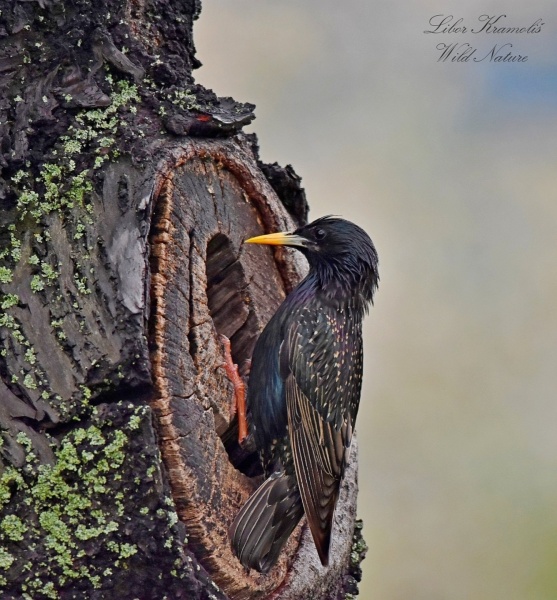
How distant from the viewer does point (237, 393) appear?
10.7ft

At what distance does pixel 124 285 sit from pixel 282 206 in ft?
3.61

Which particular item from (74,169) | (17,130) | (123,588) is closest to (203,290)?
(74,169)

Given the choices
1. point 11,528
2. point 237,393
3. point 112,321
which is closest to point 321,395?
point 237,393

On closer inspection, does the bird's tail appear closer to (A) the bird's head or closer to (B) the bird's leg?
(B) the bird's leg

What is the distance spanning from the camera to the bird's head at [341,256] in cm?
355

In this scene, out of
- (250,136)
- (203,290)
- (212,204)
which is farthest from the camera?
(250,136)

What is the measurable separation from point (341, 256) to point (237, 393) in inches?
27.8

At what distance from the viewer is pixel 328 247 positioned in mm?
3580

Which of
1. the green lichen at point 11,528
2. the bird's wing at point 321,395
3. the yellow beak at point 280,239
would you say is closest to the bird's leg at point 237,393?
the bird's wing at point 321,395

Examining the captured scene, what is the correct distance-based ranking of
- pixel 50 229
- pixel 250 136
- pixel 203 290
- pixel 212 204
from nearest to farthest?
pixel 50 229, pixel 203 290, pixel 212 204, pixel 250 136

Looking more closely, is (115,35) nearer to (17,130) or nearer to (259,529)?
(17,130)

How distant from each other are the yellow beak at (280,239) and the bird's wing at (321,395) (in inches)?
10.4

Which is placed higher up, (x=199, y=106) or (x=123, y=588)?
(x=199, y=106)

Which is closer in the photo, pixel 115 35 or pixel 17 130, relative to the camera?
pixel 17 130
